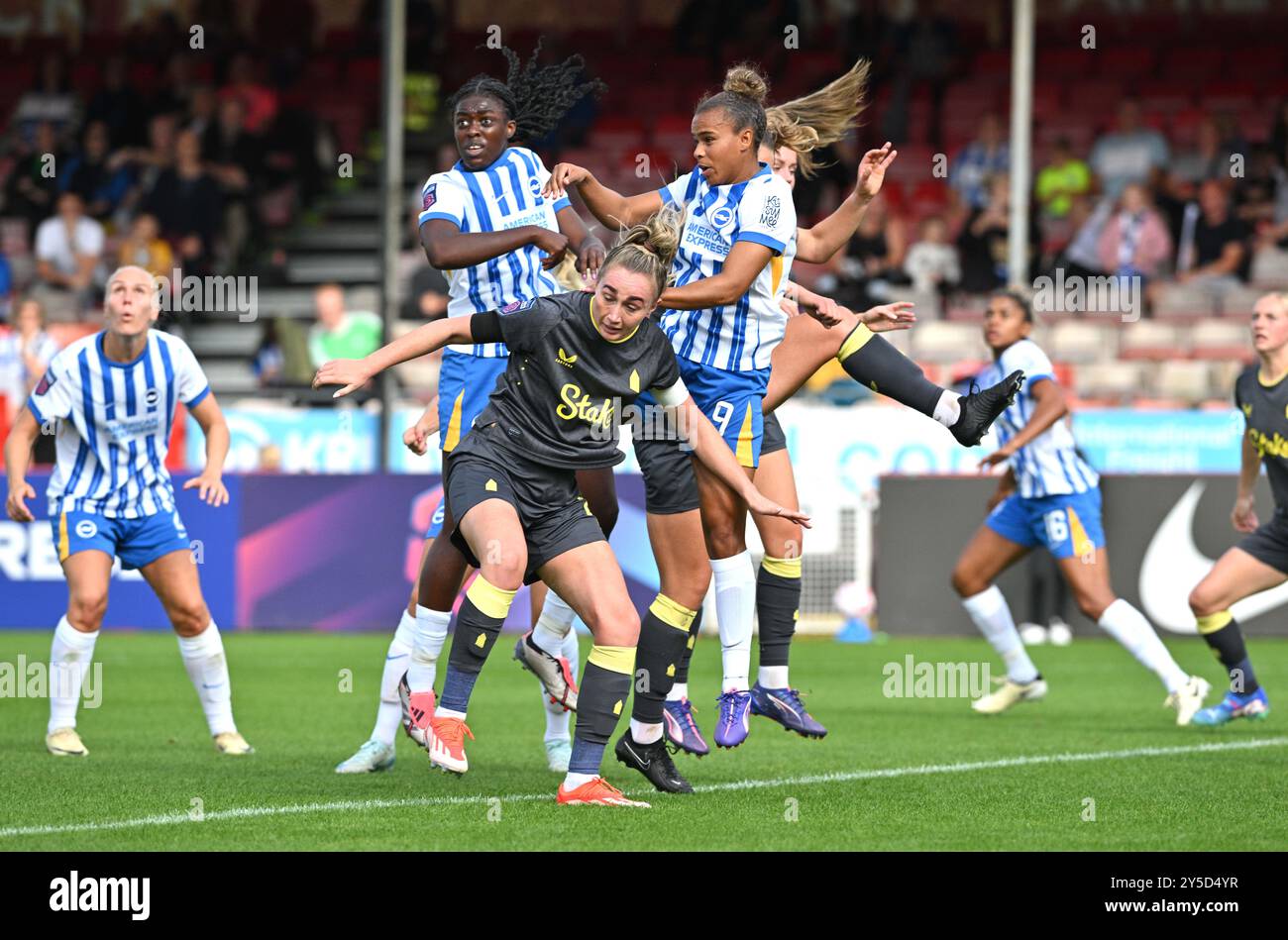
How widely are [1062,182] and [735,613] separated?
12912mm

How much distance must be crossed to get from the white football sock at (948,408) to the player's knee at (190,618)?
10.5 ft

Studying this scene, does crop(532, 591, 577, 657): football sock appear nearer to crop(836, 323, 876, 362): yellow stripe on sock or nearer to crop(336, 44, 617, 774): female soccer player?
crop(336, 44, 617, 774): female soccer player

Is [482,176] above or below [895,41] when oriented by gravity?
below

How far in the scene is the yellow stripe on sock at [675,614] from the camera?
7238 mm

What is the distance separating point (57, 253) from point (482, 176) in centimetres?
1330

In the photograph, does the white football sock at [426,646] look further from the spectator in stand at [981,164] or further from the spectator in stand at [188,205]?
the spectator in stand at [188,205]

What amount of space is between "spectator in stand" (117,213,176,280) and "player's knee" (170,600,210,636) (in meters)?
10.7

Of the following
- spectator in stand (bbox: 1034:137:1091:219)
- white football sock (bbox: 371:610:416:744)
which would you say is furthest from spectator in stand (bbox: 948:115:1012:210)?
white football sock (bbox: 371:610:416:744)

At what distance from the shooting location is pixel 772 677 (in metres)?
7.82

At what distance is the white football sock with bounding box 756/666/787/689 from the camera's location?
7.80 meters

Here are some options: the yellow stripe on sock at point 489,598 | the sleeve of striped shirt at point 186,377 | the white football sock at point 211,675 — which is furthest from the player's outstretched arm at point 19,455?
the yellow stripe on sock at point 489,598

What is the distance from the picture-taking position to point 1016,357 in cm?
1028
